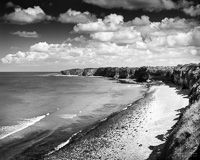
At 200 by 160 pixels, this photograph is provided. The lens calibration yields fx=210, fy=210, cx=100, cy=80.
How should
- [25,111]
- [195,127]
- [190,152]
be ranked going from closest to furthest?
[190,152], [195,127], [25,111]

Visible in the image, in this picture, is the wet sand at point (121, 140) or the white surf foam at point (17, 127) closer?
the wet sand at point (121, 140)

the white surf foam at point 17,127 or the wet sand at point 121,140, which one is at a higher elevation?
the wet sand at point 121,140

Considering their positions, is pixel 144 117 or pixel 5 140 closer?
pixel 5 140

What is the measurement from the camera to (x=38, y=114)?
42.3m

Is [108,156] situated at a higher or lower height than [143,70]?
lower

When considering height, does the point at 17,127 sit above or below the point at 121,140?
below

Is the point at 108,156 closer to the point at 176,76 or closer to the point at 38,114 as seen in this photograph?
the point at 38,114

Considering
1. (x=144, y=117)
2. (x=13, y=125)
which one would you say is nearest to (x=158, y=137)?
(x=144, y=117)

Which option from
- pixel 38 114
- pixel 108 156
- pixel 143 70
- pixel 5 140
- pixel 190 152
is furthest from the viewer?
pixel 143 70

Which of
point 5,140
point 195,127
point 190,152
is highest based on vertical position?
point 195,127

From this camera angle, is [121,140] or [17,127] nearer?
[121,140]

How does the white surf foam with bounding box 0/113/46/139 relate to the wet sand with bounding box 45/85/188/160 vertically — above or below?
below

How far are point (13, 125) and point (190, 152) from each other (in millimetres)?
30306

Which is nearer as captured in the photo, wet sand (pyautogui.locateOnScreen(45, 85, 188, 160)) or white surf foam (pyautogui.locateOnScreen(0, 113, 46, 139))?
wet sand (pyautogui.locateOnScreen(45, 85, 188, 160))
